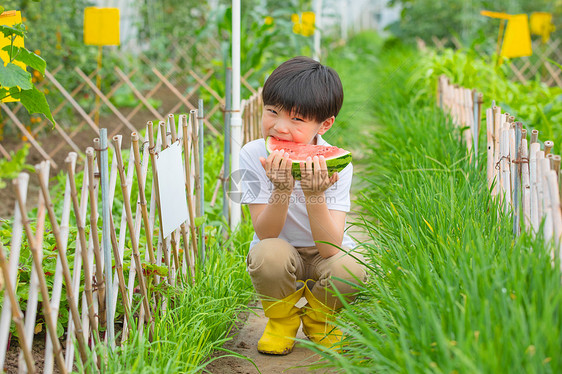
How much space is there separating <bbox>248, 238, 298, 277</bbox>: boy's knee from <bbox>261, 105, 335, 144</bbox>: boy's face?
0.40 m

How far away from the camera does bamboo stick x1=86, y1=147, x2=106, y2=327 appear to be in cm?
178

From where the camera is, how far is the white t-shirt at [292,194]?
241 centimetres

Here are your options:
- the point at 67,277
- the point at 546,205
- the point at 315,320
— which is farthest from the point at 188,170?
the point at 546,205

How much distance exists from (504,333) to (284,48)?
24.3ft

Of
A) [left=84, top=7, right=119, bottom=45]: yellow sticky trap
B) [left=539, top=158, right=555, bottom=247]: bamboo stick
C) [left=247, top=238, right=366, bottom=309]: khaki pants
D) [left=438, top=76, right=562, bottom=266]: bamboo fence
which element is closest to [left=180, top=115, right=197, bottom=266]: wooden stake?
[left=247, top=238, right=366, bottom=309]: khaki pants

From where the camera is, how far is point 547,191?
1784 mm

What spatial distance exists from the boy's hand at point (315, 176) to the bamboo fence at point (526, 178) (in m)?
0.66

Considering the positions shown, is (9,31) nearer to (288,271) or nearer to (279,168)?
(279,168)

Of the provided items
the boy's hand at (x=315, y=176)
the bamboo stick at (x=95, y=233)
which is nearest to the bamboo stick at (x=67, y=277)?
the bamboo stick at (x=95, y=233)

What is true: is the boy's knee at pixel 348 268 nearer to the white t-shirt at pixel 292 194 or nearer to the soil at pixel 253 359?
the white t-shirt at pixel 292 194

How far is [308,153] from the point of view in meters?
2.26

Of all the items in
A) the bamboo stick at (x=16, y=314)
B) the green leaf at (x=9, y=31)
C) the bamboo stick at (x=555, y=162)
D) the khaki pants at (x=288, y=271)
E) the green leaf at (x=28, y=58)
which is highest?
the green leaf at (x=9, y=31)

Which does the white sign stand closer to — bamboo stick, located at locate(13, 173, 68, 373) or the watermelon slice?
the watermelon slice

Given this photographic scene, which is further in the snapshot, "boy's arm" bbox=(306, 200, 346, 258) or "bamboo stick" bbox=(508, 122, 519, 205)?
"bamboo stick" bbox=(508, 122, 519, 205)
